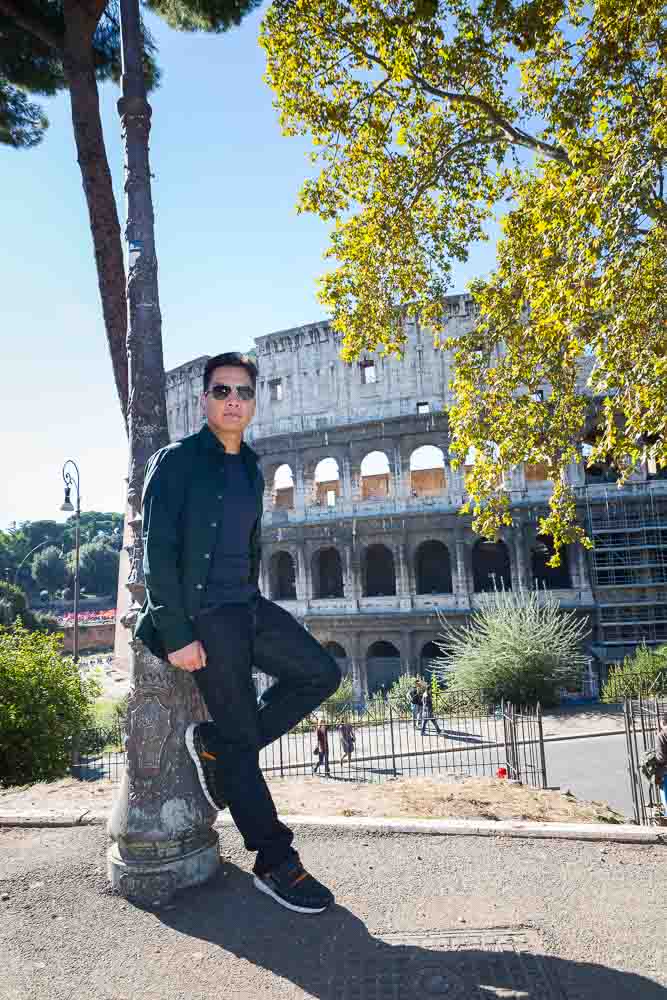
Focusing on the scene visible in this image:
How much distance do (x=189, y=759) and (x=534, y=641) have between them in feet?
48.7

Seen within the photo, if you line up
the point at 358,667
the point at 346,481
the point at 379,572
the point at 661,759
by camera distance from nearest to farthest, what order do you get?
the point at 661,759
the point at 358,667
the point at 346,481
the point at 379,572

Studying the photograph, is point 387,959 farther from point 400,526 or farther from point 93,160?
point 400,526

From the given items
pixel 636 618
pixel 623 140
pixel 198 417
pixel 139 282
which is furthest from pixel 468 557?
pixel 139 282

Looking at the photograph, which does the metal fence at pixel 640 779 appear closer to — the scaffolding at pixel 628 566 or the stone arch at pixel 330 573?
the scaffolding at pixel 628 566

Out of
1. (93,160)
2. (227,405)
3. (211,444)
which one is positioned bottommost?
(211,444)

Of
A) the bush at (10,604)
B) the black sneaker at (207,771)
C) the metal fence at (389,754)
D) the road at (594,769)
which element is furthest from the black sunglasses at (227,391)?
the bush at (10,604)

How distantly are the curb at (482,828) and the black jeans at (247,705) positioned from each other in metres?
0.89

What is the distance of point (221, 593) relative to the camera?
2572mm

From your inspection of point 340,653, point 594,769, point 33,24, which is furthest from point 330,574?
point 33,24

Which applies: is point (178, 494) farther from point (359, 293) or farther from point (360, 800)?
point (359, 293)

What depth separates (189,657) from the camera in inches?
95.2

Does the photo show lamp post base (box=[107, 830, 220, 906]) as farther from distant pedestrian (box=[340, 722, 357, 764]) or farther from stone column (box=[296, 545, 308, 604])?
stone column (box=[296, 545, 308, 604])

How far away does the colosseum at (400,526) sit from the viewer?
2059cm

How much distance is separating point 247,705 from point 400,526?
20.1 meters
